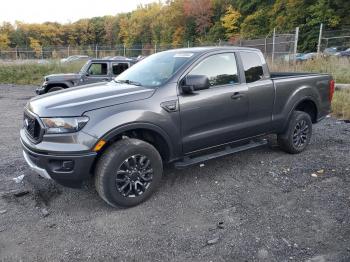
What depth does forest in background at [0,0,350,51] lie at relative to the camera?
113ft

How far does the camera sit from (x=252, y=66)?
4.81 metres

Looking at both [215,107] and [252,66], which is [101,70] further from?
[215,107]

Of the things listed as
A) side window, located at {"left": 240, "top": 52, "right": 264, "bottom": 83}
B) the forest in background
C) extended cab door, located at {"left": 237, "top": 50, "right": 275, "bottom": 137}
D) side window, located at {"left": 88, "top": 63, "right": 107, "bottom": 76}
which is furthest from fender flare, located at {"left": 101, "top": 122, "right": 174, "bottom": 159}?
the forest in background

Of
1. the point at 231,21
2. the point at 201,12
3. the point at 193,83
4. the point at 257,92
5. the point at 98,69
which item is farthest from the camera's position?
the point at 201,12

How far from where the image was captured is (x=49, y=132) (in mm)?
3359

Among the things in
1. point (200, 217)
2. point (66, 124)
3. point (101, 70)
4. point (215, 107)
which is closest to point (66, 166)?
point (66, 124)

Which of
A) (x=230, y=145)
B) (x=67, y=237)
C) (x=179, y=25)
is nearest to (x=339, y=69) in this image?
(x=230, y=145)

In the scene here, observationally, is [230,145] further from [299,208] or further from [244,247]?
[244,247]

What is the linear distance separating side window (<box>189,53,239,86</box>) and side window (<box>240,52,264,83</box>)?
8.5 inches

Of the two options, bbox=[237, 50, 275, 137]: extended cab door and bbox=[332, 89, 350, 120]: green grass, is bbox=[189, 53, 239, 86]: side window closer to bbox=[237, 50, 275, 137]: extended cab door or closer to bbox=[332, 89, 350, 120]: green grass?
bbox=[237, 50, 275, 137]: extended cab door

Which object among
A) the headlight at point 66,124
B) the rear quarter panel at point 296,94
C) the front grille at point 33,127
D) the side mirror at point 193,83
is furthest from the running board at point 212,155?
the front grille at point 33,127

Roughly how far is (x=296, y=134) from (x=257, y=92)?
1.26 meters

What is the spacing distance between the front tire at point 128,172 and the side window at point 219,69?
48.5 inches

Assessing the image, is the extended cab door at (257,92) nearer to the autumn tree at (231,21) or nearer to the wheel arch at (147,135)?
the wheel arch at (147,135)
